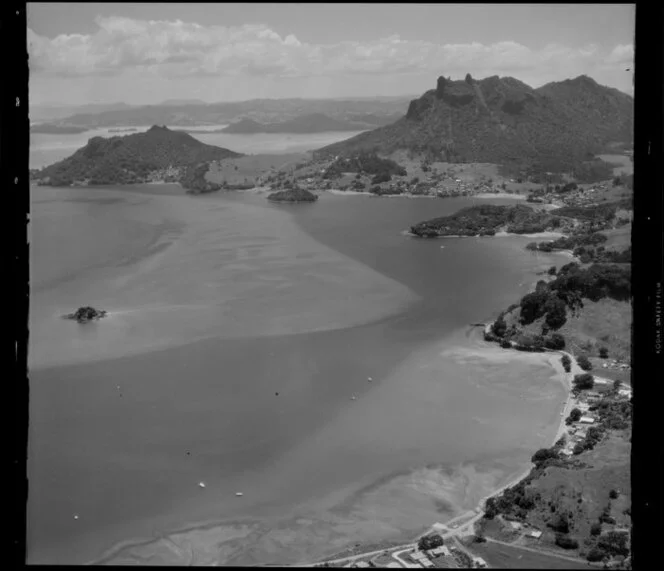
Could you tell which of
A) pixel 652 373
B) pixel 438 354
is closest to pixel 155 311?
pixel 438 354

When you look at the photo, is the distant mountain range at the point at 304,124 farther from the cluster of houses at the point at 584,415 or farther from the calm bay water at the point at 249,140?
the cluster of houses at the point at 584,415

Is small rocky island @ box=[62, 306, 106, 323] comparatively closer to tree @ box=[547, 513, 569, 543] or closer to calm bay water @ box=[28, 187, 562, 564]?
calm bay water @ box=[28, 187, 562, 564]

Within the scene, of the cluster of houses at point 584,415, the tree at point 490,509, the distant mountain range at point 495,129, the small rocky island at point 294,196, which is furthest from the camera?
the small rocky island at point 294,196

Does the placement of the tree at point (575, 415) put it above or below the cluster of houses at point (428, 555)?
above

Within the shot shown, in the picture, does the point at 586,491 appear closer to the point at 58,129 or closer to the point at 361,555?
the point at 361,555

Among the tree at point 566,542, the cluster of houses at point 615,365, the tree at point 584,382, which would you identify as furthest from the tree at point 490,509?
the cluster of houses at point 615,365

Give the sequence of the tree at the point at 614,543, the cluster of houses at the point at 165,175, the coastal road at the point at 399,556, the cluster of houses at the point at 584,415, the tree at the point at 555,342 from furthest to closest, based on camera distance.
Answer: the cluster of houses at the point at 165,175 < the tree at the point at 555,342 < the cluster of houses at the point at 584,415 < the coastal road at the point at 399,556 < the tree at the point at 614,543

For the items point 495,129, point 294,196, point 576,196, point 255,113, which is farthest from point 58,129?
point 294,196
